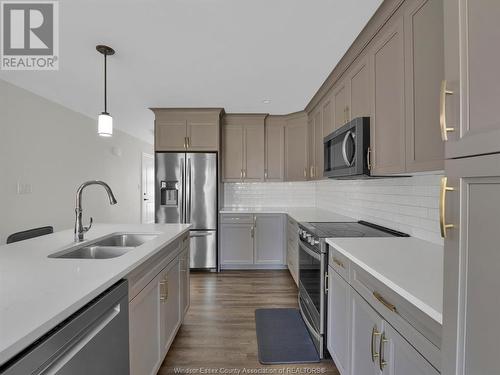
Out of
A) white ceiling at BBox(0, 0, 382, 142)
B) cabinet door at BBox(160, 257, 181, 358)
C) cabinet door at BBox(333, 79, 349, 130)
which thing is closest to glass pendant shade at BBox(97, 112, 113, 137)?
white ceiling at BBox(0, 0, 382, 142)

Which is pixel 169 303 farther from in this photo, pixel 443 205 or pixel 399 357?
pixel 443 205

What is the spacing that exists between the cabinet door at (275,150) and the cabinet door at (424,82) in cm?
267

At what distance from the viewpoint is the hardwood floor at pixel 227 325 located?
182cm

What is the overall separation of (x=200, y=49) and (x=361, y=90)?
134 centimetres

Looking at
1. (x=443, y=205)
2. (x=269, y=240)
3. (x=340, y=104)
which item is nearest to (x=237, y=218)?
(x=269, y=240)

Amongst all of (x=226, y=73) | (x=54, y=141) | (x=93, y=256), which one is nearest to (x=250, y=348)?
(x=93, y=256)

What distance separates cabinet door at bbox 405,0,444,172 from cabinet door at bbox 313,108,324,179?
1.71 meters

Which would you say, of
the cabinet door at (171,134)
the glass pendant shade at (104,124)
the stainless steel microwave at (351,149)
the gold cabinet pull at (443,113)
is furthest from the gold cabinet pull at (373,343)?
the cabinet door at (171,134)

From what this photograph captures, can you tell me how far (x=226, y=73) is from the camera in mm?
2529

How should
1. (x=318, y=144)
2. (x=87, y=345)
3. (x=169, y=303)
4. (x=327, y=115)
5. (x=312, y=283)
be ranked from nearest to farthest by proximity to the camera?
(x=87, y=345)
(x=169, y=303)
(x=312, y=283)
(x=327, y=115)
(x=318, y=144)

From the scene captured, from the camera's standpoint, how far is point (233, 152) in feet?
13.1

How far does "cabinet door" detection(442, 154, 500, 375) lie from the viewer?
1.83ft

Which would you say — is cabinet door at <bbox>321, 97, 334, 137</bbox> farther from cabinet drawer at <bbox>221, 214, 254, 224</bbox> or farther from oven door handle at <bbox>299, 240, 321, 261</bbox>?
cabinet drawer at <bbox>221, 214, 254, 224</bbox>

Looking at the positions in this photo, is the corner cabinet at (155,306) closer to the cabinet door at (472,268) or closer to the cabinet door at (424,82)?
the cabinet door at (472,268)
